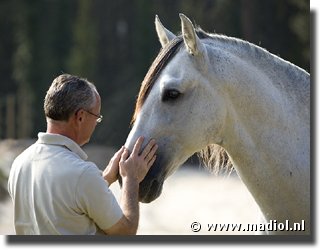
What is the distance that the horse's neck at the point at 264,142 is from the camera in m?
2.07

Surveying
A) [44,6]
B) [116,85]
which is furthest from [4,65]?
[116,85]

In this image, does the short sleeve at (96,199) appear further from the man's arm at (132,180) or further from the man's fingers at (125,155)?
the man's fingers at (125,155)

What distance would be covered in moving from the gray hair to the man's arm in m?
0.21

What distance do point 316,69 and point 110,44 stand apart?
7963 millimetres

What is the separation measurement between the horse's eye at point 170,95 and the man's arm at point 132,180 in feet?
0.39

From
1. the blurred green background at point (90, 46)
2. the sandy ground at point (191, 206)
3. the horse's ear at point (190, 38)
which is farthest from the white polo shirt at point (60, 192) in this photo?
the blurred green background at point (90, 46)

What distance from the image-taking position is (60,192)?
1.77 meters

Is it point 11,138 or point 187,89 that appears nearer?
point 187,89

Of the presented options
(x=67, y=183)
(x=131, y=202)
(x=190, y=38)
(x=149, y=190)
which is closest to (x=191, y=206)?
(x=149, y=190)

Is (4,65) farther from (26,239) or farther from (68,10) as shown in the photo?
(26,239)

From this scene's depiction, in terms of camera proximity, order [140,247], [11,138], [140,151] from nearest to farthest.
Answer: [140,151], [140,247], [11,138]

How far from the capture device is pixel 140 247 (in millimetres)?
2287

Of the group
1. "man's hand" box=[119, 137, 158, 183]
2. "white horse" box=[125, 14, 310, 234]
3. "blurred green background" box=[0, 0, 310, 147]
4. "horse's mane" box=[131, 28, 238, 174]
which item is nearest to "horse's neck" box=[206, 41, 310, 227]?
"white horse" box=[125, 14, 310, 234]

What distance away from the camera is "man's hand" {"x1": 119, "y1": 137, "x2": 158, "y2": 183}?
1.94 m
